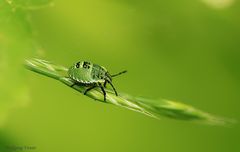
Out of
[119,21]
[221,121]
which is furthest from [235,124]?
[119,21]

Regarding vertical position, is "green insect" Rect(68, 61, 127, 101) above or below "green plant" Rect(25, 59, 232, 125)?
above

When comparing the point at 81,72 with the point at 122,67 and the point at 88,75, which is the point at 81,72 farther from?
the point at 122,67

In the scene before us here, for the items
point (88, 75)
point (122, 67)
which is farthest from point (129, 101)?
point (122, 67)

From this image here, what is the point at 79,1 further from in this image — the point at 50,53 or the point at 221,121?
the point at 221,121

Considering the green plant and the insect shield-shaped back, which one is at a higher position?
the insect shield-shaped back

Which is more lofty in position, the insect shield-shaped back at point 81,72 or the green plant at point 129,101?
the insect shield-shaped back at point 81,72
